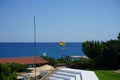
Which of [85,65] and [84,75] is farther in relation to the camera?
[85,65]

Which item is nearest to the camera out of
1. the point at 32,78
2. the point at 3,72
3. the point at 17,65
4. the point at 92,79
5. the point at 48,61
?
the point at 92,79

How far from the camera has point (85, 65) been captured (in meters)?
32.1

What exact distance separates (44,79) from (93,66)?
12702 millimetres

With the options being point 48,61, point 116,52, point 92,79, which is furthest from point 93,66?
point 92,79

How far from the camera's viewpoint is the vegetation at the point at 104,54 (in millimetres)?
33625

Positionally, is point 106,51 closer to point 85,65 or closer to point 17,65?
point 85,65

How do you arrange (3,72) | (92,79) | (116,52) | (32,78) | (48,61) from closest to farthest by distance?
1. (92,79)
2. (3,72)
3. (32,78)
4. (116,52)
5. (48,61)

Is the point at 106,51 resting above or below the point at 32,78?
above

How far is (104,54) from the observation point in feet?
112

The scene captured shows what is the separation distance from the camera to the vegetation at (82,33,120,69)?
33625 millimetres

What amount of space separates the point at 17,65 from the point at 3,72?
36.3ft

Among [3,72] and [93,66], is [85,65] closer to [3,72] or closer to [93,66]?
[93,66]

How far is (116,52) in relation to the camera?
111 feet

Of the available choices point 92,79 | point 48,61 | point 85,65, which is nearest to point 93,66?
point 85,65
